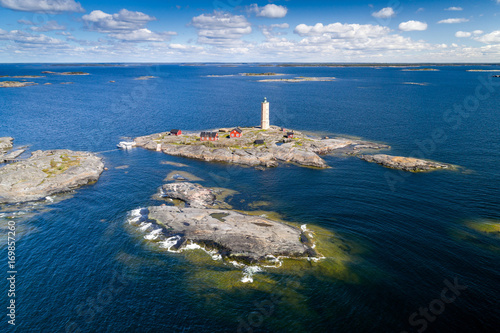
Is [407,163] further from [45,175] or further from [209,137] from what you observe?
[45,175]

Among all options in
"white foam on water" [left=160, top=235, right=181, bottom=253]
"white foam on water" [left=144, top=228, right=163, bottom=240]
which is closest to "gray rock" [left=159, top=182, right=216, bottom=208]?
"white foam on water" [left=144, top=228, right=163, bottom=240]

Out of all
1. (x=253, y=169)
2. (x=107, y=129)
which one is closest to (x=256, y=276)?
(x=253, y=169)

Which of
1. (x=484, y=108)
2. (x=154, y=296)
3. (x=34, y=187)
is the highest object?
(x=484, y=108)

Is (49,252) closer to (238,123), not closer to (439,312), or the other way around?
(439,312)

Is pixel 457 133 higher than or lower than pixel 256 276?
higher

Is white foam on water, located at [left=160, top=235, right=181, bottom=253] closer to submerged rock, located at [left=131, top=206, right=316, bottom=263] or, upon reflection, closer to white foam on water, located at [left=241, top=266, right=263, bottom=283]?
submerged rock, located at [left=131, top=206, right=316, bottom=263]

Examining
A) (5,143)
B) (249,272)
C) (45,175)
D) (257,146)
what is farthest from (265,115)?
(5,143)
